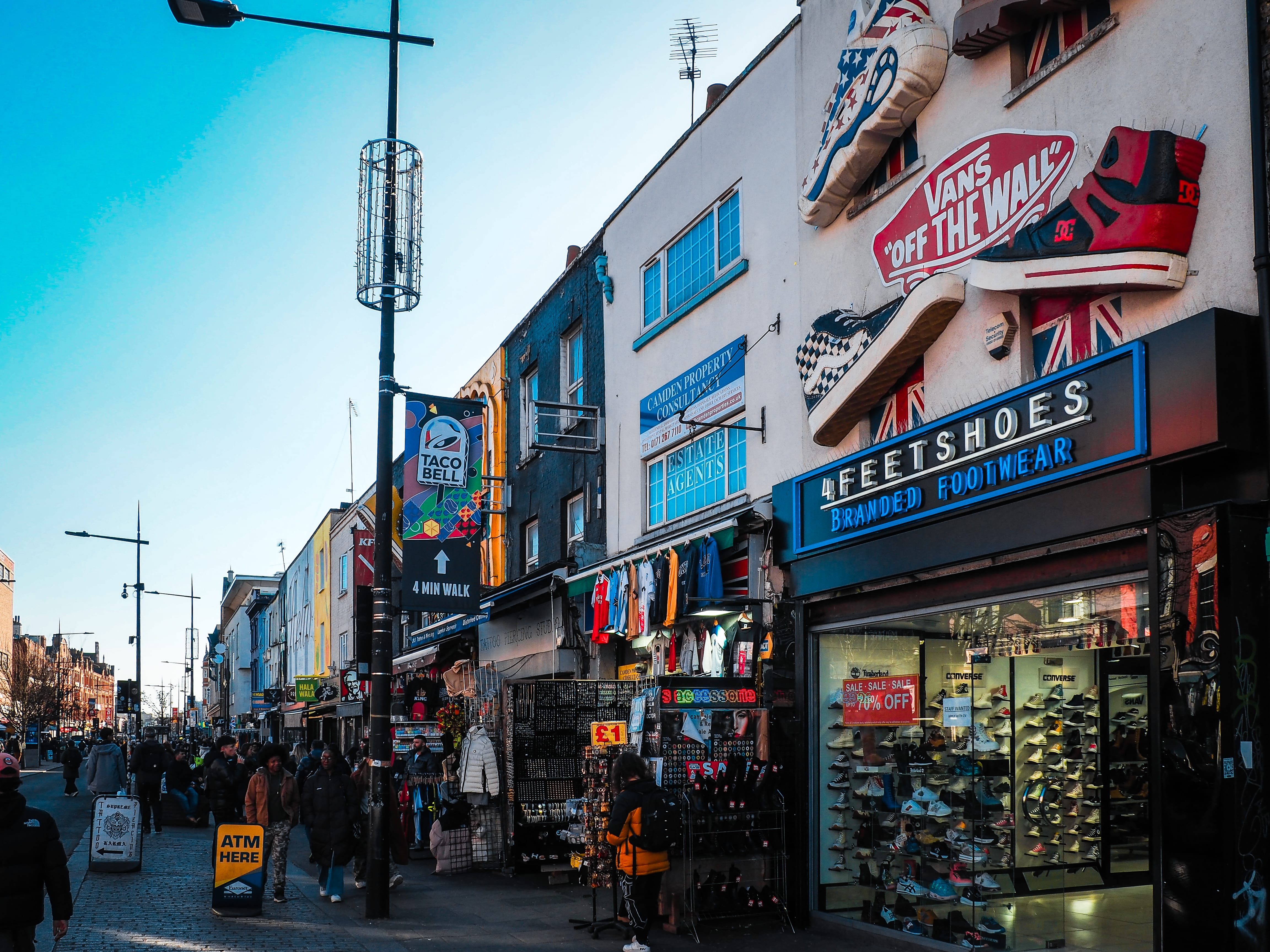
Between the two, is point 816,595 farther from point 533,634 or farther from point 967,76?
point 533,634

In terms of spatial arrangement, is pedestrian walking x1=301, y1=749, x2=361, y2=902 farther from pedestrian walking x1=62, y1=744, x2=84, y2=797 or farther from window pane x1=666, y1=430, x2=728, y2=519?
pedestrian walking x1=62, y1=744, x2=84, y2=797

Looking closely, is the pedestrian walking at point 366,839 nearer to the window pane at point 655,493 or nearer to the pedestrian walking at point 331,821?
the pedestrian walking at point 331,821

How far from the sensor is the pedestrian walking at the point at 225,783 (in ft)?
64.5

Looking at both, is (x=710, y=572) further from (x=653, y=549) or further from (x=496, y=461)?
(x=496, y=461)

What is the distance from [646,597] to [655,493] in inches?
82.5

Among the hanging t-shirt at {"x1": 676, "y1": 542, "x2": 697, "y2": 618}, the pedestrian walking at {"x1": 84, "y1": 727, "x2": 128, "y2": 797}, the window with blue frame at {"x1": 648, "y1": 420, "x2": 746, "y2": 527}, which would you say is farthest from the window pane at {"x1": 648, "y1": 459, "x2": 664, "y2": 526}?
the pedestrian walking at {"x1": 84, "y1": 727, "x2": 128, "y2": 797}

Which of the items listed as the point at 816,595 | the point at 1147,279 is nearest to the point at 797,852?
the point at 816,595

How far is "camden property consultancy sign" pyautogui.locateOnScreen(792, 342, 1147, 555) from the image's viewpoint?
7.54 metres

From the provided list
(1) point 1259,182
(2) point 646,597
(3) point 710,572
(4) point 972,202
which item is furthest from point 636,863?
(1) point 1259,182

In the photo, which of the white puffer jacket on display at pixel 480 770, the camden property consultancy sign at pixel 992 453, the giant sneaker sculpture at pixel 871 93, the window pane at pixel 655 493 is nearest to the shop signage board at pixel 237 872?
the white puffer jacket on display at pixel 480 770

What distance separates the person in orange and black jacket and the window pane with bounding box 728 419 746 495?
15.9 ft

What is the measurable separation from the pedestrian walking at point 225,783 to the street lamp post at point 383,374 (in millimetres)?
8006

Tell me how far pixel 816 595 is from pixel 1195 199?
17.3 ft

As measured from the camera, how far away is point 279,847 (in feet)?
44.4
